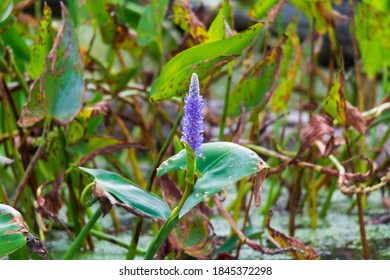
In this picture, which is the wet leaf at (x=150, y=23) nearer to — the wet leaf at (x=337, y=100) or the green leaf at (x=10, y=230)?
the wet leaf at (x=337, y=100)

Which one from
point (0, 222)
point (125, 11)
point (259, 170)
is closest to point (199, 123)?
point (259, 170)

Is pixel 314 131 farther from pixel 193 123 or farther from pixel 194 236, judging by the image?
pixel 193 123

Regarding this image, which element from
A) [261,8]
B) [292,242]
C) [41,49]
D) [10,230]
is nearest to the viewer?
[10,230]

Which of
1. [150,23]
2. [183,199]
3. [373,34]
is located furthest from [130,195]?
[373,34]

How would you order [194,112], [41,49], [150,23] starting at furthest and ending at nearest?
[150,23] → [41,49] → [194,112]

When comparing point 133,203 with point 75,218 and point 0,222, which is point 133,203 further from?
point 75,218

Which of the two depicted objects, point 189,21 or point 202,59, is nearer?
point 202,59

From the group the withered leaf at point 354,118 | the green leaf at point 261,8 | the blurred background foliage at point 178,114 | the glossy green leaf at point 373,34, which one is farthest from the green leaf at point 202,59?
the glossy green leaf at point 373,34
